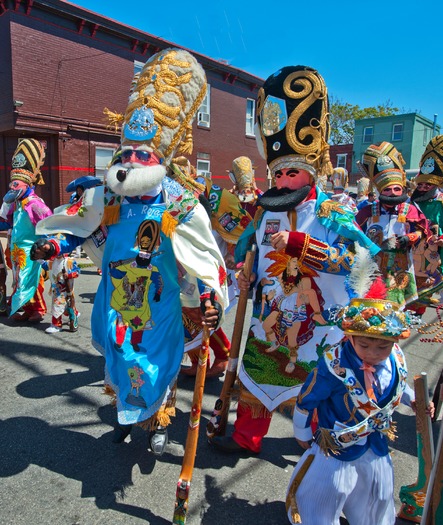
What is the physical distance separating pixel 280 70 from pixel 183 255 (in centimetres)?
141

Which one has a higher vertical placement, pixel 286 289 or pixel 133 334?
pixel 286 289

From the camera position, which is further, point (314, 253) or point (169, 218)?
point (169, 218)

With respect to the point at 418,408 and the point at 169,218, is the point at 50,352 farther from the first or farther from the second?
the point at 418,408

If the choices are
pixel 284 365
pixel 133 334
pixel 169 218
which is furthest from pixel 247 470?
pixel 169 218

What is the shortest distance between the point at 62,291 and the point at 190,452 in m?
3.79

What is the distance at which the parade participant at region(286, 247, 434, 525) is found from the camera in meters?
1.98

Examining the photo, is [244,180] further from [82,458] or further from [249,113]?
[249,113]

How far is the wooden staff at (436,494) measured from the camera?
177 centimetres

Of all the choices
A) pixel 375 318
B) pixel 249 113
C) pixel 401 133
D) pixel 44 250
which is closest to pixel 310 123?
pixel 375 318

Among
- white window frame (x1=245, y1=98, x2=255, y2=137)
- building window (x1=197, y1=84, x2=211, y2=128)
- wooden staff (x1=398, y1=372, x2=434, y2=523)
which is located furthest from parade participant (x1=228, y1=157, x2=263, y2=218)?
white window frame (x1=245, y1=98, x2=255, y2=137)

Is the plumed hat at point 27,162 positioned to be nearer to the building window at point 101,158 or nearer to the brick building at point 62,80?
the brick building at point 62,80

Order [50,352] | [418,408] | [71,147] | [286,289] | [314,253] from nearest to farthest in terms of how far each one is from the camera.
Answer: [418,408]
[314,253]
[286,289]
[50,352]
[71,147]

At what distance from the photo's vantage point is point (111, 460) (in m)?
3.01

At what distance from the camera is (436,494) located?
1.81 metres
